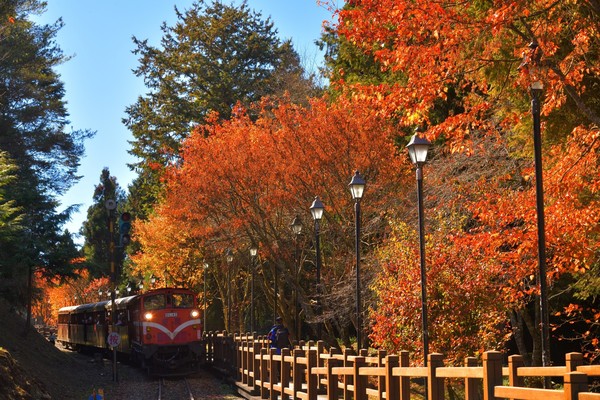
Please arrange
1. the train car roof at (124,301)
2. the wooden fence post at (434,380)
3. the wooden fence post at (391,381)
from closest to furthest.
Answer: the wooden fence post at (434,380), the wooden fence post at (391,381), the train car roof at (124,301)

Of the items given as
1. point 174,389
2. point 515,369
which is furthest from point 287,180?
point 515,369

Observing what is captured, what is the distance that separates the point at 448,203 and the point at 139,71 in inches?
1282

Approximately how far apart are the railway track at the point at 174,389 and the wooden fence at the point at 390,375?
1.50 metres

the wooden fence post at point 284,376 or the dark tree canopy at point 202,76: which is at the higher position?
the dark tree canopy at point 202,76

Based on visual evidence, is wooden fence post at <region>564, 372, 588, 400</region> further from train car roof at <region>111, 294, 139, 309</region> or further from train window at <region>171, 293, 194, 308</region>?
Result: train car roof at <region>111, 294, 139, 309</region>

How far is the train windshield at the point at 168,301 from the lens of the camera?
31453 millimetres

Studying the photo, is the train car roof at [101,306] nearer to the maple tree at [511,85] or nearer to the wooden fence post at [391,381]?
the maple tree at [511,85]

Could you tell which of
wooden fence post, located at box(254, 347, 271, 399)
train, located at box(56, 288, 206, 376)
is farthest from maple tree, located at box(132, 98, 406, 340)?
wooden fence post, located at box(254, 347, 271, 399)

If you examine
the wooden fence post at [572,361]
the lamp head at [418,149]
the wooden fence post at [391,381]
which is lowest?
the wooden fence post at [391,381]

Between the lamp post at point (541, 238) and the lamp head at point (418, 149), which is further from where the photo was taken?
the lamp head at point (418, 149)

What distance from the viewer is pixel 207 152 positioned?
1227 inches

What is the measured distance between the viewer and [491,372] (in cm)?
753

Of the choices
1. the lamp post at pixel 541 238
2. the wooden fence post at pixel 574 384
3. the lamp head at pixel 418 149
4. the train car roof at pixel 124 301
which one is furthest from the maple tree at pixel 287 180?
the wooden fence post at pixel 574 384

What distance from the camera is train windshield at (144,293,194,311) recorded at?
3145 centimetres
